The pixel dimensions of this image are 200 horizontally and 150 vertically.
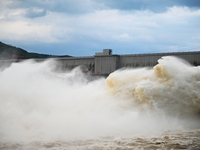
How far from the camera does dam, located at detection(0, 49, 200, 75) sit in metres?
42.2

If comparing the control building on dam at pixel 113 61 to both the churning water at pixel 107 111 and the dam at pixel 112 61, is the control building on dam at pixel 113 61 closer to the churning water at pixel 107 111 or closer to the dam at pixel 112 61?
the dam at pixel 112 61

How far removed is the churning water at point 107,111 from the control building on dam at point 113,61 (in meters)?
22.1

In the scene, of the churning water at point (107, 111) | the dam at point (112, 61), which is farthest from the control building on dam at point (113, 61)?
the churning water at point (107, 111)

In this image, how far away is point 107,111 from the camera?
18250mm

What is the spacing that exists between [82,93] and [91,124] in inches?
209

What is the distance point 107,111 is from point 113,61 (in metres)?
28.8

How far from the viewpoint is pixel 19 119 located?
16.3 meters

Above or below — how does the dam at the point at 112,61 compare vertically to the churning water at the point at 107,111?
above

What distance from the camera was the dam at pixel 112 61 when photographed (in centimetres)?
4219

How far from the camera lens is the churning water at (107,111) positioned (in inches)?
556

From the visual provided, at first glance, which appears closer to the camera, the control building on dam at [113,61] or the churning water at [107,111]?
the churning water at [107,111]

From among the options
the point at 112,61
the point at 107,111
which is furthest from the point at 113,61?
the point at 107,111

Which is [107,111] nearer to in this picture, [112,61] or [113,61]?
[113,61]

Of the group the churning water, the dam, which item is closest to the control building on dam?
the dam
